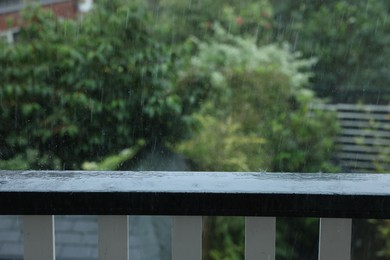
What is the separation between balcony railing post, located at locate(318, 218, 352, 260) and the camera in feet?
2.61

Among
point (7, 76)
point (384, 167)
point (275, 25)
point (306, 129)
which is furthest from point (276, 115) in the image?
point (7, 76)

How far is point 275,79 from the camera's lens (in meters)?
3.78

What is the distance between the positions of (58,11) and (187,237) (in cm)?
406

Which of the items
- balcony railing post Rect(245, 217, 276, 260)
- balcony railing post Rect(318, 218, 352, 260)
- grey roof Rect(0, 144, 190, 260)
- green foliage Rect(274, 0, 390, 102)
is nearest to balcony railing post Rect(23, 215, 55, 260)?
balcony railing post Rect(245, 217, 276, 260)

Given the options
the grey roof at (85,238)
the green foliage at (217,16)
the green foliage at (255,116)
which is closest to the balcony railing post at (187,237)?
the grey roof at (85,238)

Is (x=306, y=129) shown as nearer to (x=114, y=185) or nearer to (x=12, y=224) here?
(x=12, y=224)

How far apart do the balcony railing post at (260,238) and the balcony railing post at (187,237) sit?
0.23 ft

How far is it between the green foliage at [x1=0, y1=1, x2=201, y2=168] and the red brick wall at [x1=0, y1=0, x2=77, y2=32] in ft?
1.28

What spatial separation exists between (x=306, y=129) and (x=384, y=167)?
22.4 inches

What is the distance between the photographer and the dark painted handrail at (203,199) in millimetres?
771

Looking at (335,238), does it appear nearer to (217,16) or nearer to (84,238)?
(84,238)

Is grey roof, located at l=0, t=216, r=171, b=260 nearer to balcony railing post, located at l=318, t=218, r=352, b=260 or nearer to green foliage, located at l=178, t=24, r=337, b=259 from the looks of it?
green foliage, located at l=178, t=24, r=337, b=259

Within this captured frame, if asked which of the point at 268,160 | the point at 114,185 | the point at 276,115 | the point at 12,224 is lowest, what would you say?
the point at 12,224

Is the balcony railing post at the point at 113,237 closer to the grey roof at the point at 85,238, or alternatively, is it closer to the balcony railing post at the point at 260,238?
the balcony railing post at the point at 260,238
